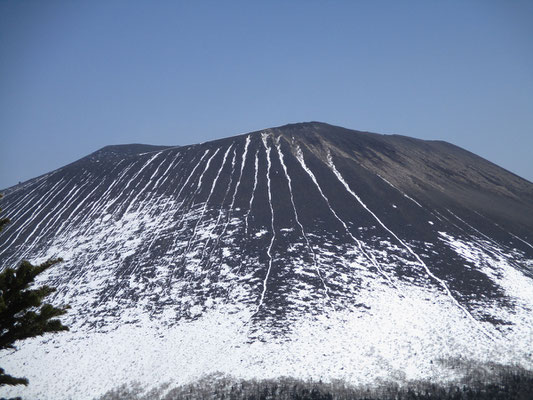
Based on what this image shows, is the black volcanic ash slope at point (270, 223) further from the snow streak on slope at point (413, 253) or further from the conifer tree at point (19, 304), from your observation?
the conifer tree at point (19, 304)

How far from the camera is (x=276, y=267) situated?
1447 inches

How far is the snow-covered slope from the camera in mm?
26578

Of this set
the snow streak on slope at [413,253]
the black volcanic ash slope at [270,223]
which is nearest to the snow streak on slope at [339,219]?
the black volcanic ash slope at [270,223]

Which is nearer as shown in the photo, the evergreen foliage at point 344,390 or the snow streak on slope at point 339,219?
the evergreen foliage at point 344,390

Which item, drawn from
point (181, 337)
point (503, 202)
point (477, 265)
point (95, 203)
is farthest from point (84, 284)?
point (503, 202)

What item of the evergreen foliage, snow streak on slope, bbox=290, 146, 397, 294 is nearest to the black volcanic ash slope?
snow streak on slope, bbox=290, 146, 397, 294

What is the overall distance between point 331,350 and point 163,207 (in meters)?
30.9

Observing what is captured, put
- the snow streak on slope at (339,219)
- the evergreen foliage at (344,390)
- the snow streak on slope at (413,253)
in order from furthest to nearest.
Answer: the snow streak on slope at (339,219)
the snow streak on slope at (413,253)
the evergreen foliage at (344,390)

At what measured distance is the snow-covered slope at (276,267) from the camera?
26578 mm

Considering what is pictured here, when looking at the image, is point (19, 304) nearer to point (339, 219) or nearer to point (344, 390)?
point (344, 390)

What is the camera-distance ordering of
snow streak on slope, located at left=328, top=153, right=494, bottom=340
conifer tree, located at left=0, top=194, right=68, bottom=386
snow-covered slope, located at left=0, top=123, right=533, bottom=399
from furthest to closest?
snow streak on slope, located at left=328, top=153, right=494, bottom=340 < snow-covered slope, located at left=0, top=123, right=533, bottom=399 < conifer tree, located at left=0, top=194, right=68, bottom=386

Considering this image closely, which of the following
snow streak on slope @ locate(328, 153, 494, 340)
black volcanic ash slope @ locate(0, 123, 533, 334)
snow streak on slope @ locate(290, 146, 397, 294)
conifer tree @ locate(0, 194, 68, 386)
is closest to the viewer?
conifer tree @ locate(0, 194, 68, 386)

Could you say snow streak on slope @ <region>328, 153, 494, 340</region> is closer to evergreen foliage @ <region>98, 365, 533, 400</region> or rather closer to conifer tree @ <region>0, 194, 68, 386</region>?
evergreen foliage @ <region>98, 365, 533, 400</region>

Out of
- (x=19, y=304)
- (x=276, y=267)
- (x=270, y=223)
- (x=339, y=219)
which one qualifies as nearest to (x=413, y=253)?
(x=339, y=219)
